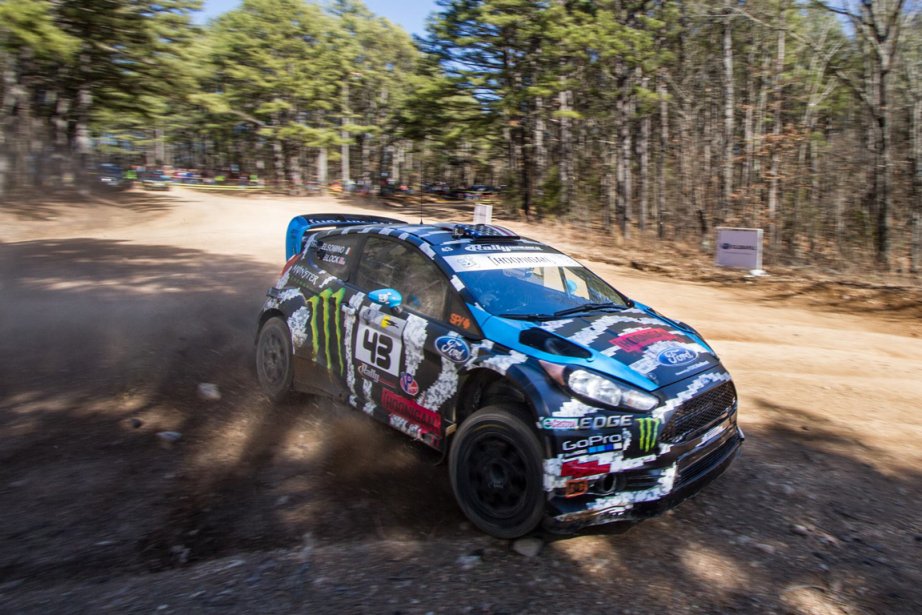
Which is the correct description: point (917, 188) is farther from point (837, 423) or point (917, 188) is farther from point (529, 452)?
point (529, 452)

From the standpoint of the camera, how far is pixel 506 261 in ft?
16.9

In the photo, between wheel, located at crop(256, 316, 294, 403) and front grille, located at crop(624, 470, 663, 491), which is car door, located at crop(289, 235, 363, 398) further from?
front grille, located at crop(624, 470, 663, 491)

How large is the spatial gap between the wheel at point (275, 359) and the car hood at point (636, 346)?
8.74 ft

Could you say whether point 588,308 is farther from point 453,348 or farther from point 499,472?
point 499,472

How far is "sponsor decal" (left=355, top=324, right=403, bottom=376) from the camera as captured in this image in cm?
477

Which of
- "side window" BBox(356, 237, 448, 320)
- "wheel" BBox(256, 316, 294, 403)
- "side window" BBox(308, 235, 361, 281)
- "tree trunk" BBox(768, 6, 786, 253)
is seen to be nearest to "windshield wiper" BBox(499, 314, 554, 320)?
Answer: "side window" BBox(356, 237, 448, 320)

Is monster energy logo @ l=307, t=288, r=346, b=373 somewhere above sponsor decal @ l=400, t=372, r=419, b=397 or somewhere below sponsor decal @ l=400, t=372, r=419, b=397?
above

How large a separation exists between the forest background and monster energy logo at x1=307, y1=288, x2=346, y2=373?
13.8m

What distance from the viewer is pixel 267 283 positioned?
12.1m

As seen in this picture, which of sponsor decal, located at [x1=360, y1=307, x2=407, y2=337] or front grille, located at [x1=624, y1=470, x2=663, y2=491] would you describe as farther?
sponsor decal, located at [x1=360, y1=307, x2=407, y2=337]

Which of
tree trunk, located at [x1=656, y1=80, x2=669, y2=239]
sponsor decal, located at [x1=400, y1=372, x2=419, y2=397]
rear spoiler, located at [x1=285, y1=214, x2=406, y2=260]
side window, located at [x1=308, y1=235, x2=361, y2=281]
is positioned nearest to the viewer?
sponsor decal, located at [x1=400, y1=372, x2=419, y2=397]

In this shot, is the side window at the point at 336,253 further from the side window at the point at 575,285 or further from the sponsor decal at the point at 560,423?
the sponsor decal at the point at 560,423

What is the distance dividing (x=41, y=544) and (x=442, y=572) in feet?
7.67

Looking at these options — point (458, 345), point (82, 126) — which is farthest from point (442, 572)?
point (82, 126)
